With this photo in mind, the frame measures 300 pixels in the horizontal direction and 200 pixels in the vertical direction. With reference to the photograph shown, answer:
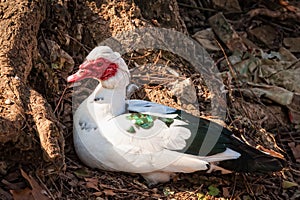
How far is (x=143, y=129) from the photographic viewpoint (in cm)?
383

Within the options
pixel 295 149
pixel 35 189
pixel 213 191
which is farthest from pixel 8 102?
pixel 295 149

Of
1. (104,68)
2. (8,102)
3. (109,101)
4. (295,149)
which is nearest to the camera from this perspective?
(8,102)

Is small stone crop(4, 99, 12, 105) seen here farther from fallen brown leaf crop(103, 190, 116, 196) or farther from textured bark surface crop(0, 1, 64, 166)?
fallen brown leaf crop(103, 190, 116, 196)

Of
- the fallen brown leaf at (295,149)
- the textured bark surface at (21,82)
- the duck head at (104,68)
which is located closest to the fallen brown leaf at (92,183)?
the textured bark surface at (21,82)

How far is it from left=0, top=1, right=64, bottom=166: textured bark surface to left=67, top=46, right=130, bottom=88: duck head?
0.30 m

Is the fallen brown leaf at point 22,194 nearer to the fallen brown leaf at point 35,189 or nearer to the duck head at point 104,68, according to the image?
the fallen brown leaf at point 35,189

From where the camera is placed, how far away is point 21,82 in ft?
12.1

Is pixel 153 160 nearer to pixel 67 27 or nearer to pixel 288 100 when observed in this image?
pixel 67 27

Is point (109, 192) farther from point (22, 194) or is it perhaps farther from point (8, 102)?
point (8, 102)

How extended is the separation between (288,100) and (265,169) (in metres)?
1.62

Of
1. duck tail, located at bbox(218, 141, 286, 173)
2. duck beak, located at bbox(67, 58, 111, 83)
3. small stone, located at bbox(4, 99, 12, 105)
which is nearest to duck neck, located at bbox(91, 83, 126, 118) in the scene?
duck beak, located at bbox(67, 58, 111, 83)

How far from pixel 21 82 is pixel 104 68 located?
0.49m

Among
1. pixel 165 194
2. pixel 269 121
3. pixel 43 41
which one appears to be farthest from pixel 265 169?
pixel 43 41

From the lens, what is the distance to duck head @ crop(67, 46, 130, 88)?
12.4 feet
